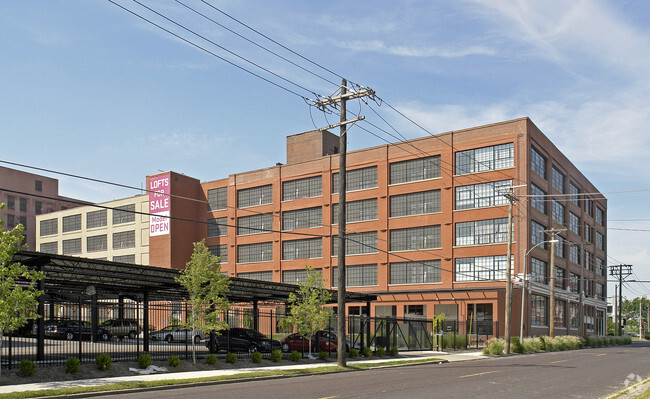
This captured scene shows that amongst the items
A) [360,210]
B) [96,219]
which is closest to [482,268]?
[360,210]

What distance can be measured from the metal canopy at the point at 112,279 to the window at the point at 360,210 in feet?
78.9

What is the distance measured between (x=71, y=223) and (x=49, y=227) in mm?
5239

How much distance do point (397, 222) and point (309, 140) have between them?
19850mm

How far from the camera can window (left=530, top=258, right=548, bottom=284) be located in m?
60.9

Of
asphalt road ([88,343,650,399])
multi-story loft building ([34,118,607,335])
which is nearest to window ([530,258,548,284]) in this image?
multi-story loft building ([34,118,607,335])

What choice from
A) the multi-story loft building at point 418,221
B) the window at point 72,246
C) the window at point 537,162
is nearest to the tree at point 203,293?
the multi-story loft building at point 418,221

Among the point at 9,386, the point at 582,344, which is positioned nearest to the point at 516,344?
the point at 582,344

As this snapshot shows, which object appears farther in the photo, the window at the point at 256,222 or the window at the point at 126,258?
the window at the point at 126,258

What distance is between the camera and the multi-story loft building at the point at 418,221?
59656 millimetres

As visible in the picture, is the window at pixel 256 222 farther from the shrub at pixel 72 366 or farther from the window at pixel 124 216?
the shrub at pixel 72 366

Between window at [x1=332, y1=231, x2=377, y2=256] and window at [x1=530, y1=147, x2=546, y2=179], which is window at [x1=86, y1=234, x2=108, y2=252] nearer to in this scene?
window at [x1=332, y1=231, x2=377, y2=256]

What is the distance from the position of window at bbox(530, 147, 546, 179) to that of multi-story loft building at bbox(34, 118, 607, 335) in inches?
7.8

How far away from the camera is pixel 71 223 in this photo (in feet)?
295

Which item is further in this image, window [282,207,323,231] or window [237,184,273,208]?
window [237,184,273,208]
